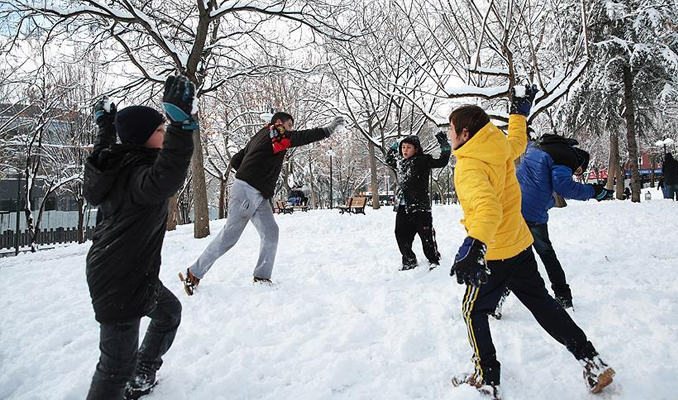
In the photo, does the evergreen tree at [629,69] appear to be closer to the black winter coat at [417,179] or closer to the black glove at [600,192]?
the black winter coat at [417,179]

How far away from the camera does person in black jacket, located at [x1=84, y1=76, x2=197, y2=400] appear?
5.64ft

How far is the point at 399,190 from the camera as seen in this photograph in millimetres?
5188

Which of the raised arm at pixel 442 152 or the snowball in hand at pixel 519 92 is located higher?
the snowball in hand at pixel 519 92

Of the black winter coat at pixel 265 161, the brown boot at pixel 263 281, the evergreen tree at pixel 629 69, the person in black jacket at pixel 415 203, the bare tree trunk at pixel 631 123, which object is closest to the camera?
the black winter coat at pixel 265 161

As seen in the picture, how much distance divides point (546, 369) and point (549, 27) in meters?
16.8

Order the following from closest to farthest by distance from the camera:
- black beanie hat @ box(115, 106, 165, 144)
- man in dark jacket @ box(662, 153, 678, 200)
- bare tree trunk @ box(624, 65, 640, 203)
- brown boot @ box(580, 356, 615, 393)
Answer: black beanie hat @ box(115, 106, 165, 144), brown boot @ box(580, 356, 615, 393), bare tree trunk @ box(624, 65, 640, 203), man in dark jacket @ box(662, 153, 678, 200)

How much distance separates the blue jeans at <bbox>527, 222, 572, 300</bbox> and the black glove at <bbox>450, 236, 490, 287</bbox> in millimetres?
1821

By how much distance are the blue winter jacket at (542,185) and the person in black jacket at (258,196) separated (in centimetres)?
210

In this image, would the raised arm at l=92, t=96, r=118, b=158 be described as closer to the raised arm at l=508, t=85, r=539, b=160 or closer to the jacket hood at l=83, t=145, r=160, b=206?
the jacket hood at l=83, t=145, r=160, b=206

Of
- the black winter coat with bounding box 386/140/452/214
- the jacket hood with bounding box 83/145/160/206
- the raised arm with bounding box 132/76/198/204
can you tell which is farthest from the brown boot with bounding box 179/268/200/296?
the black winter coat with bounding box 386/140/452/214

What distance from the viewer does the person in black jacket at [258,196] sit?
→ 4.14 metres

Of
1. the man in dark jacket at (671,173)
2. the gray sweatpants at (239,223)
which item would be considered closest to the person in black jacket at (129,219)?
the gray sweatpants at (239,223)

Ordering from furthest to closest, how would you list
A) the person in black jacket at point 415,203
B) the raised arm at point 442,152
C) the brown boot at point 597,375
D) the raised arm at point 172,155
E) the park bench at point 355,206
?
the park bench at point 355,206 < the person in black jacket at point 415,203 < the raised arm at point 442,152 < the brown boot at point 597,375 < the raised arm at point 172,155

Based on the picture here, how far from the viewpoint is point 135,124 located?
194 centimetres
